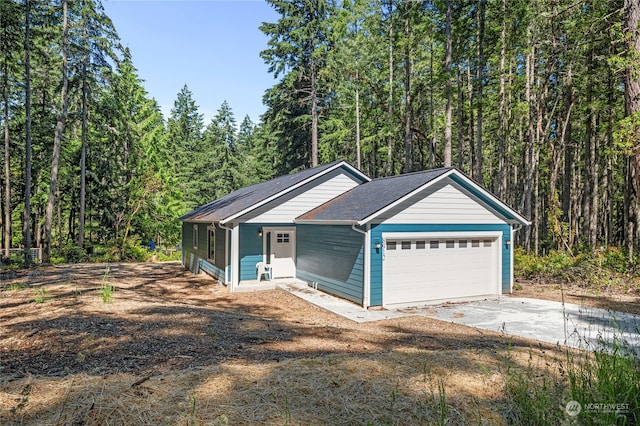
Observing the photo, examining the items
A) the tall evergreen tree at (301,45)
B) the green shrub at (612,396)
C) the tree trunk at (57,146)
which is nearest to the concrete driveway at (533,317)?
the green shrub at (612,396)

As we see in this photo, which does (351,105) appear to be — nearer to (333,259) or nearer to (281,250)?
(281,250)

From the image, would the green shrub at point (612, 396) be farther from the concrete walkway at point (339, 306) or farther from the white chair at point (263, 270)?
the white chair at point (263, 270)

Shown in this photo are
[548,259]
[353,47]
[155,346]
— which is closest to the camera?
[155,346]

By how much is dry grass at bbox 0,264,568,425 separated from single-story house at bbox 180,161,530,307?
3140 millimetres

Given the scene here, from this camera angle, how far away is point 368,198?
485 inches

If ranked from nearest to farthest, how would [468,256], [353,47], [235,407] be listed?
[235,407] → [468,256] → [353,47]

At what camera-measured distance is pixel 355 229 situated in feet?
34.7

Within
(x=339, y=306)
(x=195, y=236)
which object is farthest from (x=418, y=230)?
(x=195, y=236)

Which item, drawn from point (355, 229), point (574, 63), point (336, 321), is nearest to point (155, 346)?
point (336, 321)

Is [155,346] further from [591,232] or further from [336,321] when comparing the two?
[591,232]

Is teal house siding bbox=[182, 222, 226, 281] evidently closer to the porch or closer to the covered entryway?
the porch

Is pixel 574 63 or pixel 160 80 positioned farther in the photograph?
pixel 574 63

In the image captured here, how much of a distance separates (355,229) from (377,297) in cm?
208

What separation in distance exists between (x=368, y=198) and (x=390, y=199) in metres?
1.51
